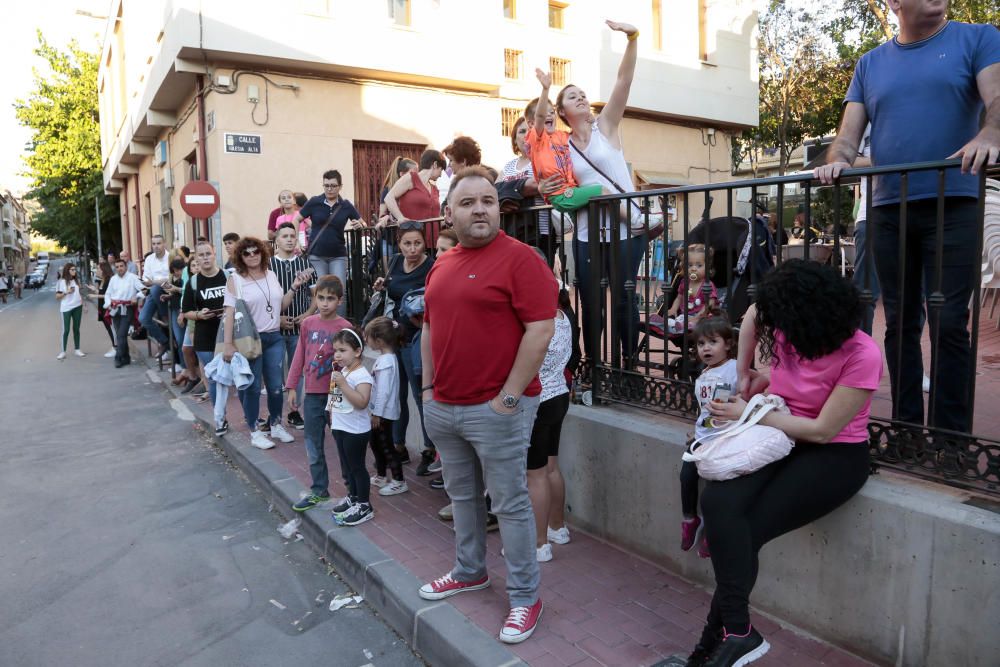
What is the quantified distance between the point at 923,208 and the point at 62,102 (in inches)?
1471

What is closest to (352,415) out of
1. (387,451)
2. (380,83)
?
(387,451)

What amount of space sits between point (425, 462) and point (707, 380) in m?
2.83

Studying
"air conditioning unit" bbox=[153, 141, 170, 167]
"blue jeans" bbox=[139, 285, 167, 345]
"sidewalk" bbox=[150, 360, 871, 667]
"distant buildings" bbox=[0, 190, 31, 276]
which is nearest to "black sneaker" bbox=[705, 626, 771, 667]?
"sidewalk" bbox=[150, 360, 871, 667]

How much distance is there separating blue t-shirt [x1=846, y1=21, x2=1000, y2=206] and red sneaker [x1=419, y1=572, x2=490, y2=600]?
Answer: 265 cm

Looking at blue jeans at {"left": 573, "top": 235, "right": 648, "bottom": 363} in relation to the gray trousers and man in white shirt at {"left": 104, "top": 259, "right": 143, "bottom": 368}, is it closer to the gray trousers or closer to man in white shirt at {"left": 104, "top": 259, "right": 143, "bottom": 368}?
the gray trousers

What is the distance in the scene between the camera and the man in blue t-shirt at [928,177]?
298cm

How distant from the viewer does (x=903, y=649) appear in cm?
276

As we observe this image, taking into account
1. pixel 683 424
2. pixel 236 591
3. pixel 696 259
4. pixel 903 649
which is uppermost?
pixel 696 259

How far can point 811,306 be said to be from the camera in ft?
9.01

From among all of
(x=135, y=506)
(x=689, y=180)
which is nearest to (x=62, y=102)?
(x=689, y=180)

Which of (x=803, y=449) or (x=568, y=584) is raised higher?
(x=803, y=449)

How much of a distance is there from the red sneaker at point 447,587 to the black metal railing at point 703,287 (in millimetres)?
1359

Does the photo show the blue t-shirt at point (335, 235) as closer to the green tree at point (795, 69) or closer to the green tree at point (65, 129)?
the green tree at point (795, 69)

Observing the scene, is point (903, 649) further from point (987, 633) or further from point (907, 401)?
point (907, 401)
